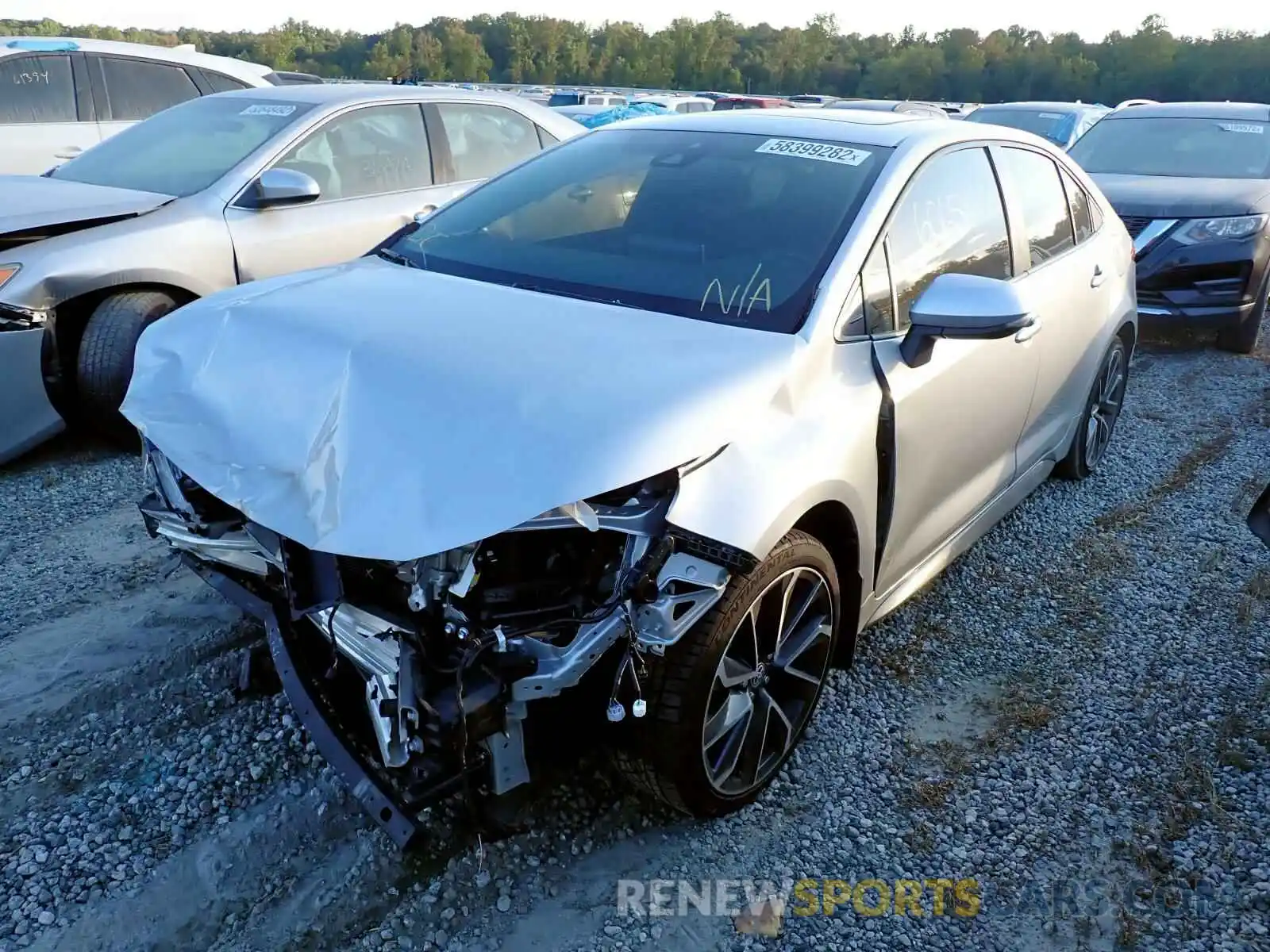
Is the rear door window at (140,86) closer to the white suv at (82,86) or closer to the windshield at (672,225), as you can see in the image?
the white suv at (82,86)

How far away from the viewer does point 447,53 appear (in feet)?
216

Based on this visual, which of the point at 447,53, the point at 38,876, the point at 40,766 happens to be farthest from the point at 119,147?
the point at 447,53

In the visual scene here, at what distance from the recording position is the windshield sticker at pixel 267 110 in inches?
216

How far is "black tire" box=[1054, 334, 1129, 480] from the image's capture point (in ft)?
15.5

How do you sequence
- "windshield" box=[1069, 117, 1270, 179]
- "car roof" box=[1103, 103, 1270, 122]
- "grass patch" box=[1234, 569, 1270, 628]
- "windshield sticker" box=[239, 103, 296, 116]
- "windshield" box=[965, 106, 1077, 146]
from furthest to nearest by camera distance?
1. "windshield" box=[965, 106, 1077, 146]
2. "car roof" box=[1103, 103, 1270, 122]
3. "windshield" box=[1069, 117, 1270, 179]
4. "windshield sticker" box=[239, 103, 296, 116]
5. "grass patch" box=[1234, 569, 1270, 628]

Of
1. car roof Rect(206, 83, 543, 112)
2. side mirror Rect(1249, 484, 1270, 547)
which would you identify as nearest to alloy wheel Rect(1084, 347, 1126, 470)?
side mirror Rect(1249, 484, 1270, 547)

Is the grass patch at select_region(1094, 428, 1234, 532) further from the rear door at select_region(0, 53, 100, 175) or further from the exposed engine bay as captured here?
the rear door at select_region(0, 53, 100, 175)

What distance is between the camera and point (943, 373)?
10.0ft

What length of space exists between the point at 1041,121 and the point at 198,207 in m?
9.99

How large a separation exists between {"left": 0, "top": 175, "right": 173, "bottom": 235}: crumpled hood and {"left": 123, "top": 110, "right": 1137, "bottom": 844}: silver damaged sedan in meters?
2.07

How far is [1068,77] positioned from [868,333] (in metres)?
71.1

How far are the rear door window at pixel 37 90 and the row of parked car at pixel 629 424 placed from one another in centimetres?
412

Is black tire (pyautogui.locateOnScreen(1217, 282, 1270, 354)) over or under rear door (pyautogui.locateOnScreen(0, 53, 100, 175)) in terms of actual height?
under

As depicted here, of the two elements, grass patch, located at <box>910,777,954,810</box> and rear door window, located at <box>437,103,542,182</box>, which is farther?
rear door window, located at <box>437,103,542,182</box>
